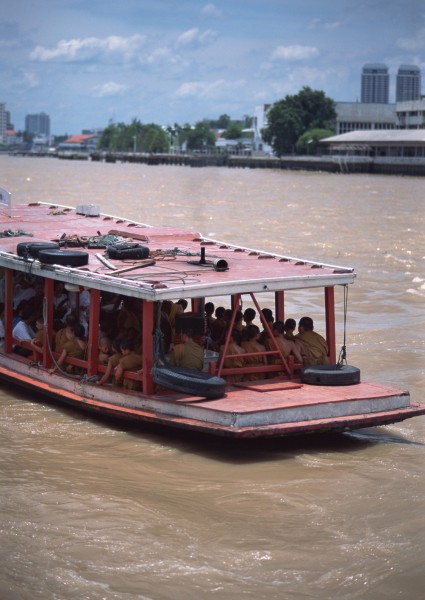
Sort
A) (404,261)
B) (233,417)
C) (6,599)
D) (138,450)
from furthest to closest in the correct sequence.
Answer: (404,261), (138,450), (233,417), (6,599)

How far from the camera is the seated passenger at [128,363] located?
11719mm

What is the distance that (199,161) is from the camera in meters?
152

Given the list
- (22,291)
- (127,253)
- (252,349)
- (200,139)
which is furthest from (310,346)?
(200,139)

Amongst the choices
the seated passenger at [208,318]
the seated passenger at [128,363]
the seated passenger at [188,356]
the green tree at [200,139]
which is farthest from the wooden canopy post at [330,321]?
the green tree at [200,139]

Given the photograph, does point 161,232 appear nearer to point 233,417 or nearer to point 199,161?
point 233,417

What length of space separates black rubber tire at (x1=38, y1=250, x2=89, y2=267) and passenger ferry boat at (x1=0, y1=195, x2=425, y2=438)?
0.01 meters

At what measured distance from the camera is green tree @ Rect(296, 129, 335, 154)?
12611cm

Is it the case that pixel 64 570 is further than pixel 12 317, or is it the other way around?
pixel 12 317

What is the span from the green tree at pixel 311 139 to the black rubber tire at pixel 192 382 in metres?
115

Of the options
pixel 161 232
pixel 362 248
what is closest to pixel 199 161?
pixel 362 248

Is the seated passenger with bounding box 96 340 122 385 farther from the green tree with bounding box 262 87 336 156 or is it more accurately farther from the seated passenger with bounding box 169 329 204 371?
the green tree with bounding box 262 87 336 156

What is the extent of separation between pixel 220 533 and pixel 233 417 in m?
1.37

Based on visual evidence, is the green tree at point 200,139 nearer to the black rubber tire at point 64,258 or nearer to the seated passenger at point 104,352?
the black rubber tire at point 64,258

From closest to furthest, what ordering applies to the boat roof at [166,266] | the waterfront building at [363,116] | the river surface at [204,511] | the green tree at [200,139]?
the river surface at [204,511] → the boat roof at [166,266] → the waterfront building at [363,116] → the green tree at [200,139]
